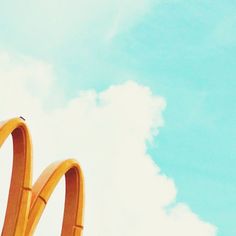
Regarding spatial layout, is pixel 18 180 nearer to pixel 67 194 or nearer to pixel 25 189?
pixel 25 189

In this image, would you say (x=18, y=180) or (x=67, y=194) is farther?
(x=67, y=194)

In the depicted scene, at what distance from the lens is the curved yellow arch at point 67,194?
63.4ft

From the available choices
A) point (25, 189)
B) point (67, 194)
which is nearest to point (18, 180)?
point (25, 189)

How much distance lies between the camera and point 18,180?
1895cm

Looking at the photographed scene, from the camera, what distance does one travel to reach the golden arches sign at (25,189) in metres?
18.5

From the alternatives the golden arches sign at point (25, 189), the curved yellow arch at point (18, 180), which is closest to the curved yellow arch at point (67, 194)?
the golden arches sign at point (25, 189)

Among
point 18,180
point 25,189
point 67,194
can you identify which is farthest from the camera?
point 67,194

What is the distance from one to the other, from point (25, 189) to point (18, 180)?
334 millimetres

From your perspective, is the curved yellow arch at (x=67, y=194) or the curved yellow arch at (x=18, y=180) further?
the curved yellow arch at (x=67, y=194)

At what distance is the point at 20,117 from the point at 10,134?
55 centimetres

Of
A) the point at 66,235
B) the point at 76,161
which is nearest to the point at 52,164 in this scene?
the point at 76,161

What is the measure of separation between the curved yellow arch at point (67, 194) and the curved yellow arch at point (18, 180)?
1.51ft

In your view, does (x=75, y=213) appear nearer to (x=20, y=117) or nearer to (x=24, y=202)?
(x=24, y=202)

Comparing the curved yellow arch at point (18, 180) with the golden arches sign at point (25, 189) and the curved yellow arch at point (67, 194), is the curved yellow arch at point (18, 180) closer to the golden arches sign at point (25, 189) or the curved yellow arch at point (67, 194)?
the golden arches sign at point (25, 189)
